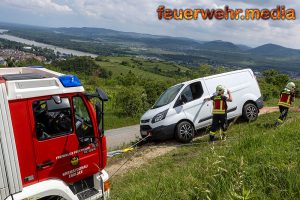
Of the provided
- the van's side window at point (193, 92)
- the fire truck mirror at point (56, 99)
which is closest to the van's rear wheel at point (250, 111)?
the van's side window at point (193, 92)

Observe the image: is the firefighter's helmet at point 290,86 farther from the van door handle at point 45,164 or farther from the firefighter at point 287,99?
the van door handle at point 45,164

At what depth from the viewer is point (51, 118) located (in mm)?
5906

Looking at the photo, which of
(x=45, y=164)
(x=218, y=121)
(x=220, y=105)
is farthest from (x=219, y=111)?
(x=45, y=164)

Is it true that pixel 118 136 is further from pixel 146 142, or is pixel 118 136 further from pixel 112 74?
pixel 112 74

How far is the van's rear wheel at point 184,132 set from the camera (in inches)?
443

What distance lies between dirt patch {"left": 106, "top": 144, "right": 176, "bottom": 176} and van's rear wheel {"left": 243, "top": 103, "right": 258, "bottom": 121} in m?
3.47

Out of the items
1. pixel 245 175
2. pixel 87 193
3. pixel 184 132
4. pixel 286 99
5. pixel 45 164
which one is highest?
pixel 245 175

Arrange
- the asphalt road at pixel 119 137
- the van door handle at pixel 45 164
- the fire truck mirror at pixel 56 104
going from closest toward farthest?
the van door handle at pixel 45 164, the fire truck mirror at pixel 56 104, the asphalt road at pixel 119 137

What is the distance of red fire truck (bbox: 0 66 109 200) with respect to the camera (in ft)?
16.5

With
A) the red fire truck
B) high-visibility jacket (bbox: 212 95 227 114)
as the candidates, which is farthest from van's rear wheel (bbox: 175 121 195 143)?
the red fire truck

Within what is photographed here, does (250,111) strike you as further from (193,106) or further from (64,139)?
(64,139)

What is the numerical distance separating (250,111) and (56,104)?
882 centimetres

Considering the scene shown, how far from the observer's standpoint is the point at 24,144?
5312 mm

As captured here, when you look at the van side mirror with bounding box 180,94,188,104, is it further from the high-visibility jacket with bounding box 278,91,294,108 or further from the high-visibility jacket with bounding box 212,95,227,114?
the high-visibility jacket with bounding box 278,91,294,108
